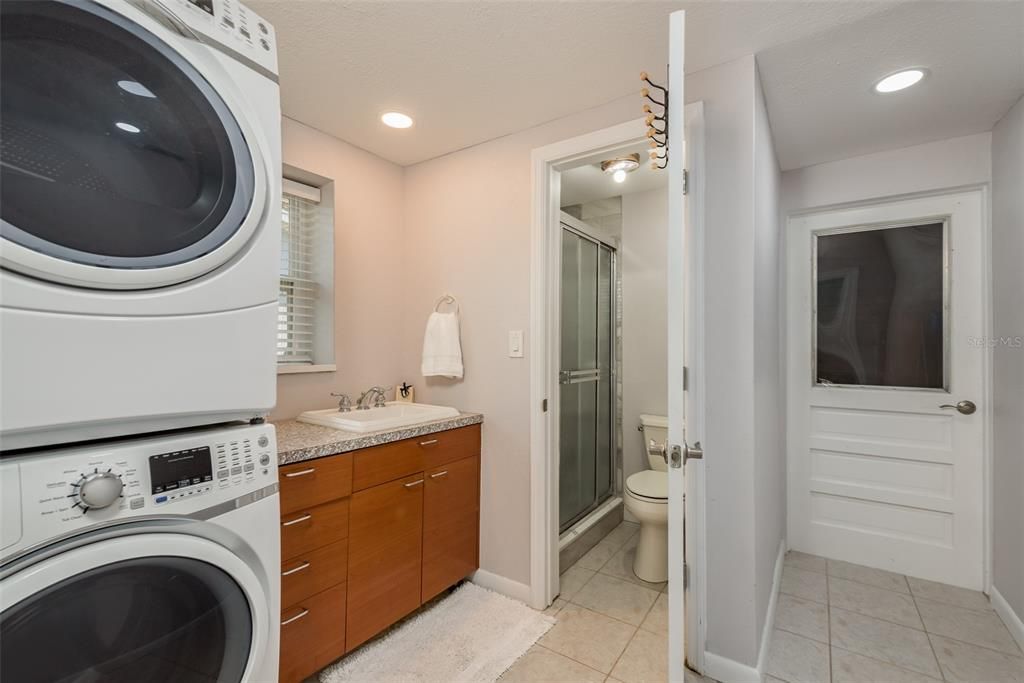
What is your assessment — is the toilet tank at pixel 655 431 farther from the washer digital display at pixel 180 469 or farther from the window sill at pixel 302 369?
the washer digital display at pixel 180 469

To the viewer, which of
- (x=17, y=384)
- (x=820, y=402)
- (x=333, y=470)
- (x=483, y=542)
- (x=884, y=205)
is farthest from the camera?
(x=820, y=402)

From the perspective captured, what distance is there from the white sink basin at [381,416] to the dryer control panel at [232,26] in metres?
1.26

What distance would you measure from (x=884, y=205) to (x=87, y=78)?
3.22 metres

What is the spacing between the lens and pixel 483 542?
228 centimetres

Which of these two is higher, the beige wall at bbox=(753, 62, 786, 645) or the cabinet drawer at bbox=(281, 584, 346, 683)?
the beige wall at bbox=(753, 62, 786, 645)

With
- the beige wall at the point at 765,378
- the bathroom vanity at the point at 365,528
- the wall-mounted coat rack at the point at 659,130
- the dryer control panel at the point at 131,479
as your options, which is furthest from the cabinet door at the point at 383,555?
the wall-mounted coat rack at the point at 659,130

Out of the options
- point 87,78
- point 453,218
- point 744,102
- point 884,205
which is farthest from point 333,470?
point 884,205

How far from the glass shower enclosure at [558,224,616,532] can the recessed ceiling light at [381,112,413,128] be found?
41.0 inches

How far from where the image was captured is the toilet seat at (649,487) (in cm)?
230

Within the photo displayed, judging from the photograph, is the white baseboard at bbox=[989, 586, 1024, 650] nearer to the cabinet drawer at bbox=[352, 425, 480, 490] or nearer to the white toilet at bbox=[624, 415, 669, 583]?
the white toilet at bbox=[624, 415, 669, 583]

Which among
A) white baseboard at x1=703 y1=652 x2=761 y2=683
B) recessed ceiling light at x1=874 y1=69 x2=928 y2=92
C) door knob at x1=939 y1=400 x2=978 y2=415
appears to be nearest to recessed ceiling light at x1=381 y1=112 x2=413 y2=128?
recessed ceiling light at x1=874 y1=69 x2=928 y2=92

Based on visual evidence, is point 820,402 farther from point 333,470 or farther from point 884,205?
point 333,470

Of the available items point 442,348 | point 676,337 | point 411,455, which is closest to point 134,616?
point 411,455

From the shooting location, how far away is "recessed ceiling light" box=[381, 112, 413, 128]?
204 cm
